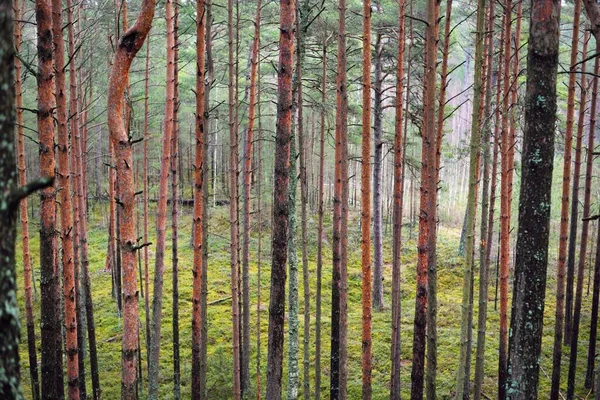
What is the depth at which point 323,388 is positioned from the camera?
10.4 metres

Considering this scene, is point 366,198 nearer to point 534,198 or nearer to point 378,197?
point 534,198

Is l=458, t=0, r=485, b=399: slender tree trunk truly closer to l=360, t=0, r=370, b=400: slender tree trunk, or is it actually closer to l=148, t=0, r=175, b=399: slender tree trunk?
l=360, t=0, r=370, b=400: slender tree trunk

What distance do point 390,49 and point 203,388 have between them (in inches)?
461

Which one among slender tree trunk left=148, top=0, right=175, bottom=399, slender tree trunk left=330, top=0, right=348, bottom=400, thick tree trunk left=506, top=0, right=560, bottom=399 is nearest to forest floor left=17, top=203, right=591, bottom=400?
slender tree trunk left=148, top=0, right=175, bottom=399

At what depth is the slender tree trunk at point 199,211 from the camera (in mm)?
6836

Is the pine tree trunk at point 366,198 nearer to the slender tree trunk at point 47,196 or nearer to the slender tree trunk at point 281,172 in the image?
the slender tree trunk at point 281,172

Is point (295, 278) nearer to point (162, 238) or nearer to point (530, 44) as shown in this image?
point (162, 238)

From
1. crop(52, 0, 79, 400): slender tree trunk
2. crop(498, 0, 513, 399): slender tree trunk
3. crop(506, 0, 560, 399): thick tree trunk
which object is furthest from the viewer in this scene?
crop(498, 0, 513, 399): slender tree trunk

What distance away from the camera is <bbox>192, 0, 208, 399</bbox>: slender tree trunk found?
684 centimetres

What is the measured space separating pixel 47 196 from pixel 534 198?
4776 millimetres

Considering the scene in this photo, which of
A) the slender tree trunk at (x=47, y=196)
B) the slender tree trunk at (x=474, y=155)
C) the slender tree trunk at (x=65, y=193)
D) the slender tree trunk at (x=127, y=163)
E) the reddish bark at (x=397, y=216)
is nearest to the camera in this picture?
the slender tree trunk at (x=127, y=163)

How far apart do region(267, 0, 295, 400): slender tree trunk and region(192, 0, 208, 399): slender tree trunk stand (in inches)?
72.0

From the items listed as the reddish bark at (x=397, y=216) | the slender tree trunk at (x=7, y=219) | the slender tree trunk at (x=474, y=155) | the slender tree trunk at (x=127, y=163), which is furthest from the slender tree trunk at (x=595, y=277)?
the slender tree trunk at (x=7, y=219)

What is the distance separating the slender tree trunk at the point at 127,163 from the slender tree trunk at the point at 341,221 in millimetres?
3155
